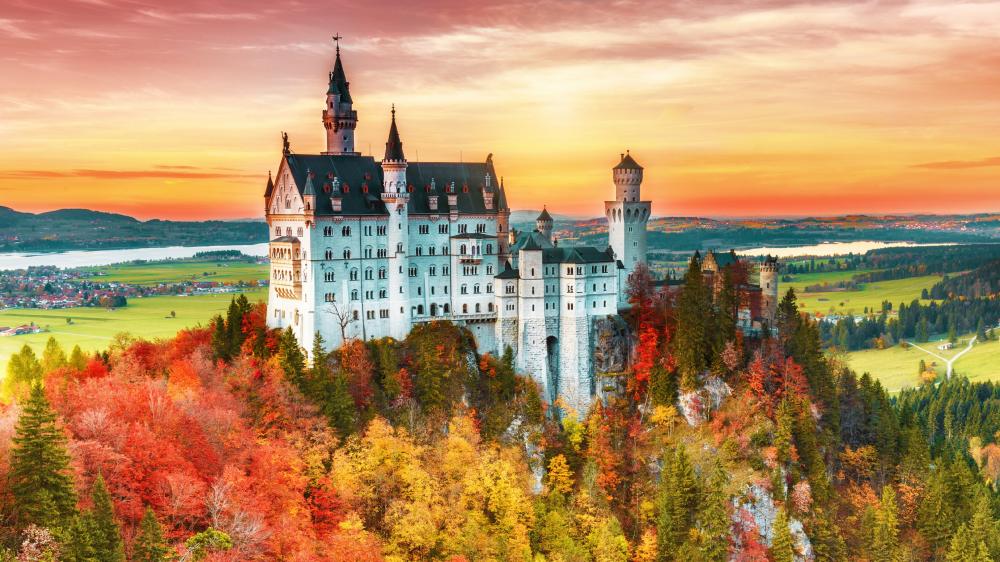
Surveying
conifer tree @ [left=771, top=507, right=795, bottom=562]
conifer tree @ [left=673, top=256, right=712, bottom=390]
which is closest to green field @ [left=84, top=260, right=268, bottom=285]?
conifer tree @ [left=673, top=256, right=712, bottom=390]

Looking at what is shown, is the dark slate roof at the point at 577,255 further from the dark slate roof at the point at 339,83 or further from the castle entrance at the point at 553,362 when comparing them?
the dark slate roof at the point at 339,83

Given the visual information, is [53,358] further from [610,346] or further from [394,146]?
[610,346]

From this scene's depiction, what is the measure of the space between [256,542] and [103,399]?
57.7 feet

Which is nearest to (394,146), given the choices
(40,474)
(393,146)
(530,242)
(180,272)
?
(393,146)

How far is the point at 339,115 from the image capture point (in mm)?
94438

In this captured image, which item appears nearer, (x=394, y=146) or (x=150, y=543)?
(x=150, y=543)

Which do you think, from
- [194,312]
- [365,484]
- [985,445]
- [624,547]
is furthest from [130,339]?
[985,445]

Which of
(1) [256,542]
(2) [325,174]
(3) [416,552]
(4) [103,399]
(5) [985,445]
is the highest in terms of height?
(2) [325,174]

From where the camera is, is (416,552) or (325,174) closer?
(416,552)

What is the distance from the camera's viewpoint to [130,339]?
332ft

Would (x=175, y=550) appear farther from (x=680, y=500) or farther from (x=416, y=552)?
(x=680, y=500)

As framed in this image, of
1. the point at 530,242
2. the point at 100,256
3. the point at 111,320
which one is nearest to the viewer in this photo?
the point at 530,242

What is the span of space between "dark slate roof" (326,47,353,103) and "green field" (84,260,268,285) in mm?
53243

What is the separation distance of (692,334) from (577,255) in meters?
13.2
